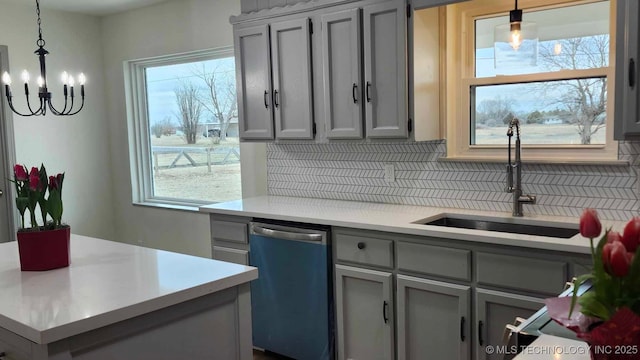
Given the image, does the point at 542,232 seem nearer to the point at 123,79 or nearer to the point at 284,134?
the point at 284,134

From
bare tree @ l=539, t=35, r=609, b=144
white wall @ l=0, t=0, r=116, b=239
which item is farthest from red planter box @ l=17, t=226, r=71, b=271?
white wall @ l=0, t=0, r=116, b=239

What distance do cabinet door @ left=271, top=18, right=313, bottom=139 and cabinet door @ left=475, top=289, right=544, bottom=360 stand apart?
152cm

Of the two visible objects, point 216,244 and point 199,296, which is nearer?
point 199,296

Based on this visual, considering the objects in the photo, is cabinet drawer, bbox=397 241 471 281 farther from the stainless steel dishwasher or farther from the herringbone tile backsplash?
the herringbone tile backsplash

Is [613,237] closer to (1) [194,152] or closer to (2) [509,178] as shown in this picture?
(2) [509,178]

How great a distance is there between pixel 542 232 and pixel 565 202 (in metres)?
0.23

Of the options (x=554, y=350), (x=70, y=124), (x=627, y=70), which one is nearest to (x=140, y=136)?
(x=70, y=124)

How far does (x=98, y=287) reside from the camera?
6.02 ft

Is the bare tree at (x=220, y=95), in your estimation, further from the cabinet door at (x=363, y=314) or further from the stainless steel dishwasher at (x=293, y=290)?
the cabinet door at (x=363, y=314)

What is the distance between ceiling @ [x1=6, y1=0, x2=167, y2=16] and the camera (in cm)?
475

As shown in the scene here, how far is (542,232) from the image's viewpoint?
280 centimetres

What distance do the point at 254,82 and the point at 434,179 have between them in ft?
4.45

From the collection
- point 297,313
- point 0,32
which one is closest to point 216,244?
point 297,313

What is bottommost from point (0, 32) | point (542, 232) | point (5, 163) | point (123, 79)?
point (542, 232)
